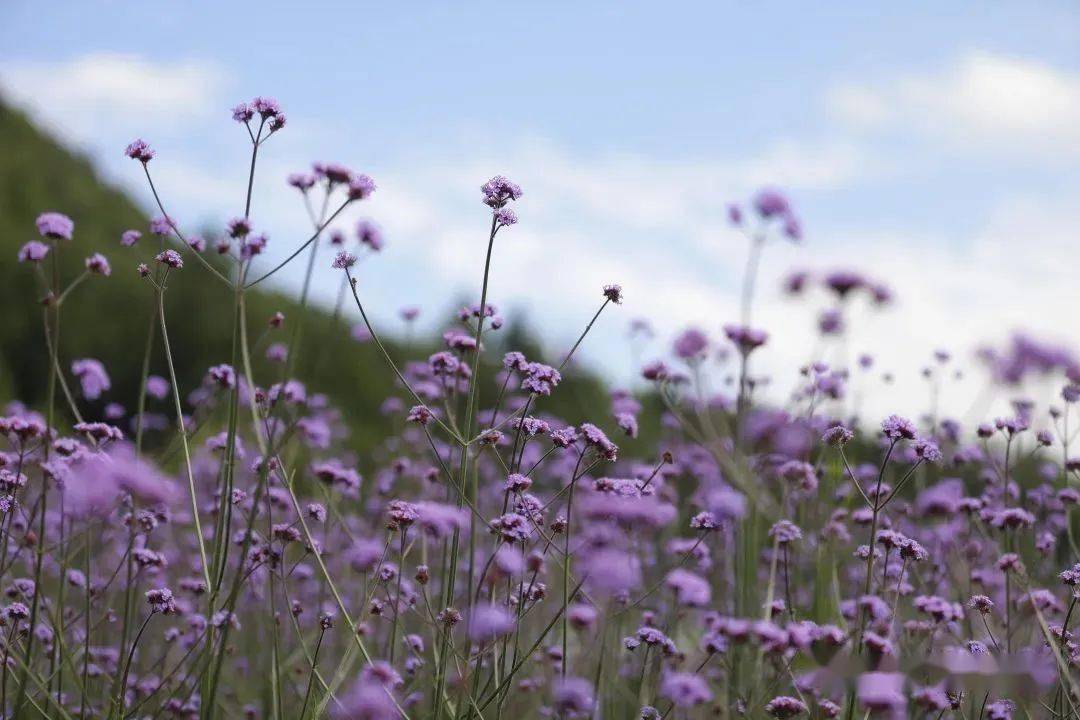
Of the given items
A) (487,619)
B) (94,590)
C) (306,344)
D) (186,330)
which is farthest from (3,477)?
(186,330)

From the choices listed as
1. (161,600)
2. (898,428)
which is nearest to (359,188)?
(161,600)

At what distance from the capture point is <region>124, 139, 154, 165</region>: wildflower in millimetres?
3564

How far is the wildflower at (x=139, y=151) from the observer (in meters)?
3.56

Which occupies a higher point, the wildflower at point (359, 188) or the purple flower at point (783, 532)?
the wildflower at point (359, 188)

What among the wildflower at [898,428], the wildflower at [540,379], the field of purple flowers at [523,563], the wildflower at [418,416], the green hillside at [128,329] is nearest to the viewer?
the field of purple flowers at [523,563]

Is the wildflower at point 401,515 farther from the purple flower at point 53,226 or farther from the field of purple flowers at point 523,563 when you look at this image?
the purple flower at point 53,226

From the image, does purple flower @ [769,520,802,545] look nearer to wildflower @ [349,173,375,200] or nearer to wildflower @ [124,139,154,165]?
wildflower @ [349,173,375,200]

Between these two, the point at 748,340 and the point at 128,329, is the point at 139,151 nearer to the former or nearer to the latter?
the point at 748,340

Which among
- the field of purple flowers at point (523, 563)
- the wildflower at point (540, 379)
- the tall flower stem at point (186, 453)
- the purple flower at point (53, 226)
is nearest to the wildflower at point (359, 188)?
the field of purple flowers at point (523, 563)

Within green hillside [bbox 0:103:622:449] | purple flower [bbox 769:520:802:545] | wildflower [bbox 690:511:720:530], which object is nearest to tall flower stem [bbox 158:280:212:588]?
wildflower [bbox 690:511:720:530]

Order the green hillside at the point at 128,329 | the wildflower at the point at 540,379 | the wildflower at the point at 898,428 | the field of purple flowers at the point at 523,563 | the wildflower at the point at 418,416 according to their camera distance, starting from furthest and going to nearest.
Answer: the green hillside at the point at 128,329 < the wildflower at the point at 418,416 < the wildflower at the point at 540,379 < the wildflower at the point at 898,428 < the field of purple flowers at the point at 523,563

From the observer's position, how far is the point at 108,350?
518 inches

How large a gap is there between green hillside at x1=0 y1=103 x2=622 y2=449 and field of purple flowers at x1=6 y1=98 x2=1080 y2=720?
242 inches

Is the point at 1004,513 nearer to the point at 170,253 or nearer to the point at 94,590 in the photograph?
the point at 170,253
